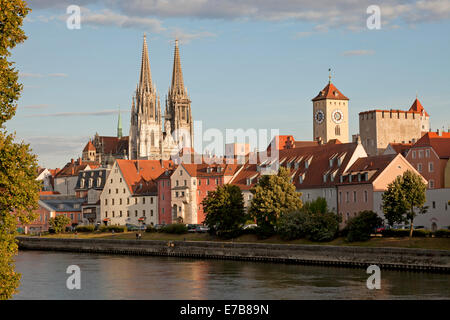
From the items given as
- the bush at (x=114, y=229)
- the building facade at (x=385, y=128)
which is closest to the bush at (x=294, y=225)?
the bush at (x=114, y=229)

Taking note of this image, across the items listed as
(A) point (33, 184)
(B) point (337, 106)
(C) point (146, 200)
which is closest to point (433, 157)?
(C) point (146, 200)

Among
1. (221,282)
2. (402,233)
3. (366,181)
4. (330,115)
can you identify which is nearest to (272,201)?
(366,181)

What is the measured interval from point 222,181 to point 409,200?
4437cm

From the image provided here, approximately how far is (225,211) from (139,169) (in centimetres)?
4549

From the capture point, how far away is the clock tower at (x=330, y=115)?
15500 cm

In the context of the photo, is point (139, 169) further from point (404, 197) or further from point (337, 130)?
point (404, 197)

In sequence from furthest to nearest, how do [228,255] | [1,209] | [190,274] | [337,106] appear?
[337,106]
[228,255]
[190,274]
[1,209]

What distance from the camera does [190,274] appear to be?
2473 inches

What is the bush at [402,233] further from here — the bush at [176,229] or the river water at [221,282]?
the bush at [176,229]

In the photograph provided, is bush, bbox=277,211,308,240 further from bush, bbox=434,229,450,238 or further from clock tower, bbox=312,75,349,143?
clock tower, bbox=312,75,349,143

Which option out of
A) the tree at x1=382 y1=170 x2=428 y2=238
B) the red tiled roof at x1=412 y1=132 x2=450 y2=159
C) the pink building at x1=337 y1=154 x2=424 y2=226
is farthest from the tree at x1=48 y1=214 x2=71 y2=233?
the tree at x1=382 y1=170 x2=428 y2=238

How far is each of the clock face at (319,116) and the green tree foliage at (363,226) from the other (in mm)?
87445

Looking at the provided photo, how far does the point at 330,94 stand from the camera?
156500mm
